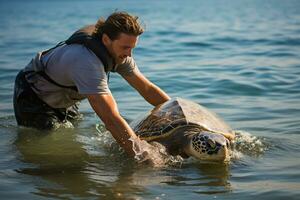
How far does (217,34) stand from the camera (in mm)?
17562

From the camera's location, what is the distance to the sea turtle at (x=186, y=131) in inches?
169

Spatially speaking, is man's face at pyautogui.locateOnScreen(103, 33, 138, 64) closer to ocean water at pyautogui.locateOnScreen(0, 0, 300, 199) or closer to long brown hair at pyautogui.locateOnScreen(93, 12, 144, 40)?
long brown hair at pyautogui.locateOnScreen(93, 12, 144, 40)

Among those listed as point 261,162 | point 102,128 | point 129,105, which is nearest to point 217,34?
point 129,105

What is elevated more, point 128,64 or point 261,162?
point 128,64

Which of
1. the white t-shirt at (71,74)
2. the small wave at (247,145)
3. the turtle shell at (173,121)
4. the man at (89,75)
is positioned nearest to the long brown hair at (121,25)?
the man at (89,75)

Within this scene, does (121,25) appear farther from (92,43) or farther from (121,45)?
(92,43)

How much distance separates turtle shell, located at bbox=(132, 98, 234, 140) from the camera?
4.61 meters

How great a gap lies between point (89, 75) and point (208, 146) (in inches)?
43.3

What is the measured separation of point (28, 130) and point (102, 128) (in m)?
0.80

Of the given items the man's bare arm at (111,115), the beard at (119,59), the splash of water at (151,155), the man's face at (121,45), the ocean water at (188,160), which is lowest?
the ocean water at (188,160)

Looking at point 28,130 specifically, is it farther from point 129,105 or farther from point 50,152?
point 129,105

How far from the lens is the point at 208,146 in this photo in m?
4.28

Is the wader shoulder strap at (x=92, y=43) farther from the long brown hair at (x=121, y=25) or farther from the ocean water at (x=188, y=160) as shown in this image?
the ocean water at (x=188, y=160)

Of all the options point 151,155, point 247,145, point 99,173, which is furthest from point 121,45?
point 247,145
